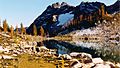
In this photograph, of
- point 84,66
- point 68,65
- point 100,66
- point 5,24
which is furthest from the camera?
point 5,24

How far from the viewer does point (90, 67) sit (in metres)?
40.9

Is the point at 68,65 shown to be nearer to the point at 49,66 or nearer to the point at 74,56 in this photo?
the point at 49,66

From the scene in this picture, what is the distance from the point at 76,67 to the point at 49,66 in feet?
21.3

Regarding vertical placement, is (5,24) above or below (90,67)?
above

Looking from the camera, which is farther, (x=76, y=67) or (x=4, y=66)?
(x=4, y=66)

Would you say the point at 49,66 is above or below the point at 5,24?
below

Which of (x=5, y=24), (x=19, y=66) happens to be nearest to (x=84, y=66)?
(x=19, y=66)

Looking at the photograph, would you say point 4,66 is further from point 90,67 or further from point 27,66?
Answer: point 90,67

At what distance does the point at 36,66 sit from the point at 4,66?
5.05 metres

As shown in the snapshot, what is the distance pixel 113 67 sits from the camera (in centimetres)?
4175

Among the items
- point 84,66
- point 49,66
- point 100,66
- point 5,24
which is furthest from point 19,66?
point 5,24

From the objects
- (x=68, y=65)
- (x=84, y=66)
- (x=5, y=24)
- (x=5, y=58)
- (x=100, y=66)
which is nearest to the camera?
(x=100, y=66)

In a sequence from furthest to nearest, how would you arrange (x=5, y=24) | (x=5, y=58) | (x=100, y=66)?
1. (x=5, y=24)
2. (x=5, y=58)
3. (x=100, y=66)

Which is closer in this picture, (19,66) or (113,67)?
(113,67)
